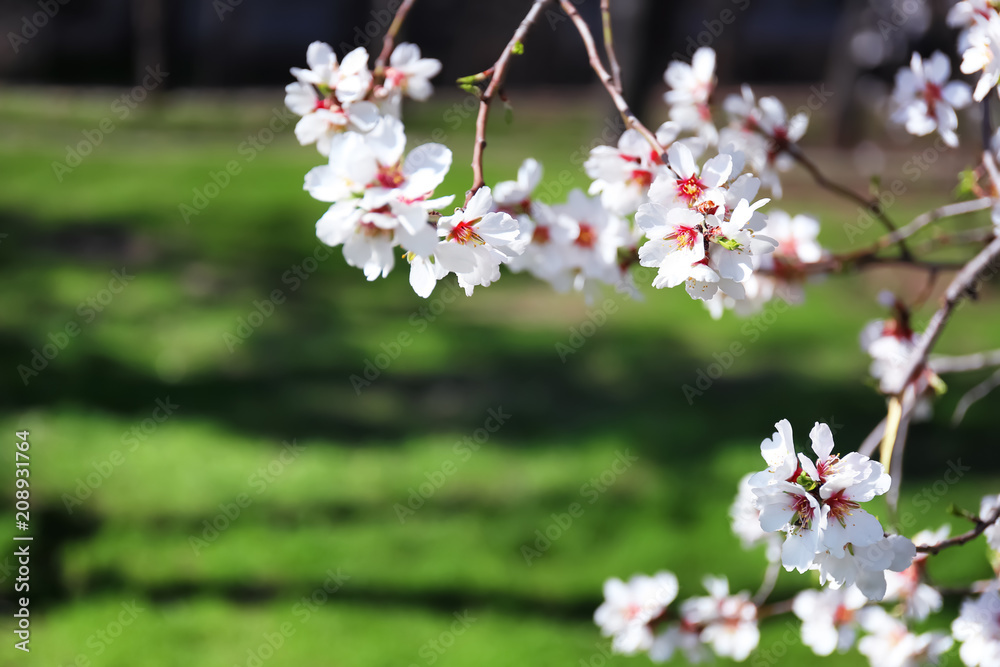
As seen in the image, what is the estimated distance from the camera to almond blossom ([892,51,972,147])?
140 centimetres

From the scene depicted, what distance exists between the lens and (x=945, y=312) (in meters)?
1.28

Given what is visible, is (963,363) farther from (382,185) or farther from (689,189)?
(382,185)

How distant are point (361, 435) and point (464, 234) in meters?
2.55

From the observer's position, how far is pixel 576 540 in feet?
9.19

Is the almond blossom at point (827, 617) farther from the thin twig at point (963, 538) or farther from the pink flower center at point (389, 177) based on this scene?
the pink flower center at point (389, 177)

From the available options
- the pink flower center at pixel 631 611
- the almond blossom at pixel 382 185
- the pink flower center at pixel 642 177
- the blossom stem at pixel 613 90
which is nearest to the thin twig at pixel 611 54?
the blossom stem at pixel 613 90

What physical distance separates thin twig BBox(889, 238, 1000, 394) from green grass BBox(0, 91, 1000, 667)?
4.28ft

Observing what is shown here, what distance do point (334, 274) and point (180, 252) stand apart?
0.90m

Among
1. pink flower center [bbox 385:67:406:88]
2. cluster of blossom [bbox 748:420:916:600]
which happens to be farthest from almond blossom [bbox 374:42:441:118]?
cluster of blossom [bbox 748:420:916:600]

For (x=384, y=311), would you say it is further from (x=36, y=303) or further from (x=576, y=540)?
(x=576, y=540)

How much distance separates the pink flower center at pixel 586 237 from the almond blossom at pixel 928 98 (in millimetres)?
532

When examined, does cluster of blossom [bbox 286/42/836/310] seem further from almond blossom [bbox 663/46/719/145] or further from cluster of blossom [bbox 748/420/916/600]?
cluster of blossom [bbox 748/420/916/600]

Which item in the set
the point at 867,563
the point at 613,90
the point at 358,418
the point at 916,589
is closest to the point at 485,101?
the point at 613,90

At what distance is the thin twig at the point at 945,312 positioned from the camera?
1.26 meters
